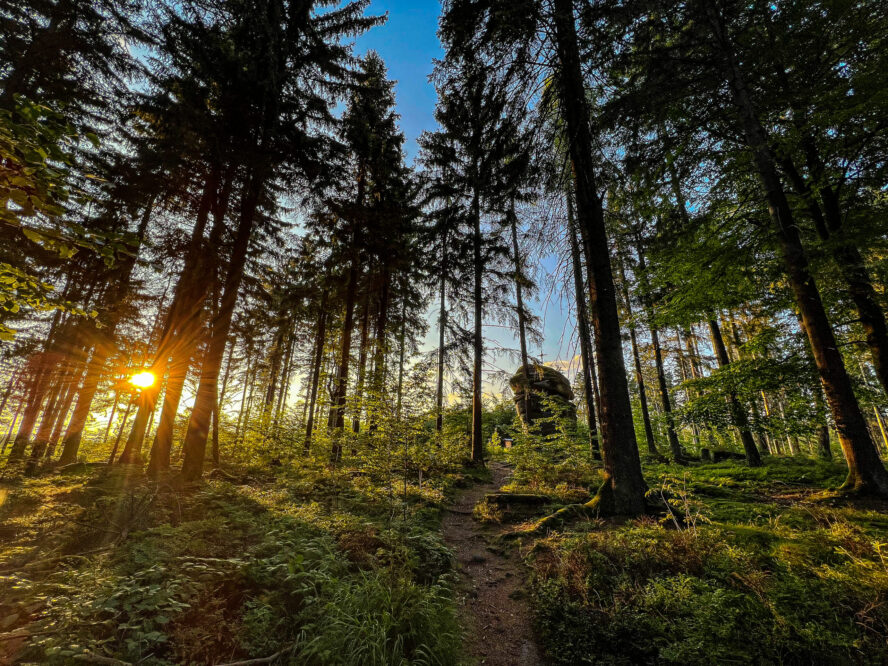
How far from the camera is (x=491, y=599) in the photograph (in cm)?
437

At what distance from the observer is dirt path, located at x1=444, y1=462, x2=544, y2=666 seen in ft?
11.0

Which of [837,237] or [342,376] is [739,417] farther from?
[342,376]

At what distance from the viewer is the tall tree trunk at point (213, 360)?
7.91 m

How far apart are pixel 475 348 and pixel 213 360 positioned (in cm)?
861

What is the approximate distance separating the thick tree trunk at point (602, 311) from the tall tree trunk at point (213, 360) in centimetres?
756

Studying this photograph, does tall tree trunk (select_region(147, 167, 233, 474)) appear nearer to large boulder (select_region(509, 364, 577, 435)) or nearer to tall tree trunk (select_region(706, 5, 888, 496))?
tall tree trunk (select_region(706, 5, 888, 496))

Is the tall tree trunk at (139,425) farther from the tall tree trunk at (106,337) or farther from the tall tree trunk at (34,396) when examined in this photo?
the tall tree trunk at (34,396)

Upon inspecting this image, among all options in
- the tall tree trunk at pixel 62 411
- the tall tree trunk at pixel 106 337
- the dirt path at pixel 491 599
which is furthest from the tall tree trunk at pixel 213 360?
the tall tree trunk at pixel 62 411

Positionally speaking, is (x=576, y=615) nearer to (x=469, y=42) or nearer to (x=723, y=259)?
(x=723, y=259)

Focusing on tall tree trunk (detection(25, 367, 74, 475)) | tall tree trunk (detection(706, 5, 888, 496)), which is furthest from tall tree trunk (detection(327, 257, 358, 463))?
tall tree trunk (detection(706, 5, 888, 496))

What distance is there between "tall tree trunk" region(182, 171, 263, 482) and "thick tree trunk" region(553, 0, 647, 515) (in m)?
7.56

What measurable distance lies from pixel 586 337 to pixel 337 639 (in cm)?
1125

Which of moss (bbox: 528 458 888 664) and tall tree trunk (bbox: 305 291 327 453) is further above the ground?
tall tree trunk (bbox: 305 291 327 453)

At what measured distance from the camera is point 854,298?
6867mm
